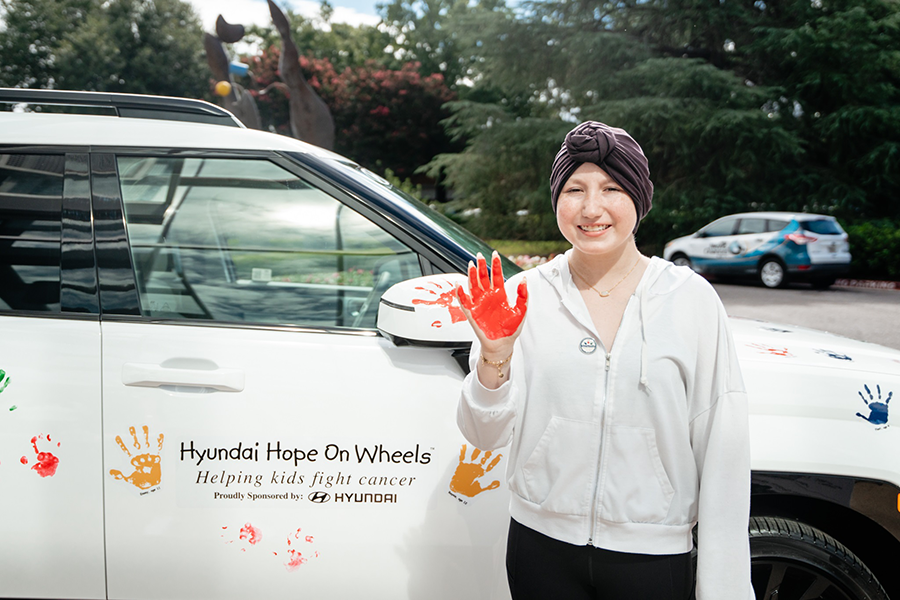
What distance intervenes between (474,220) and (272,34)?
24069mm

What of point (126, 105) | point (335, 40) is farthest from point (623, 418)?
point (335, 40)

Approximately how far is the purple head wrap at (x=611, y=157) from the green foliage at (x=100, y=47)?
117ft

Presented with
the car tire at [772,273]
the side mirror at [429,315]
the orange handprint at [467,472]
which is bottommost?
the orange handprint at [467,472]

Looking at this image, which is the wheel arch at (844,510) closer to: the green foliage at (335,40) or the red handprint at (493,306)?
the red handprint at (493,306)

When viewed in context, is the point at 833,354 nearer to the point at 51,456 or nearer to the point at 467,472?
the point at 467,472

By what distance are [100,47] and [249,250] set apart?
34947 mm

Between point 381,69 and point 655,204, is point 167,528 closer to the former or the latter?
point 655,204

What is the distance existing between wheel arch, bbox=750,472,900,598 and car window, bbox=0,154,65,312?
201 centimetres

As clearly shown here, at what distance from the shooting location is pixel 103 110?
219cm

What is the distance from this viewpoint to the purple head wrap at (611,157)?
1307 mm

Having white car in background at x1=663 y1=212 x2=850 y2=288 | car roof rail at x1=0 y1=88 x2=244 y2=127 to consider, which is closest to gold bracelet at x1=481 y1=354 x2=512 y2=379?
car roof rail at x1=0 y1=88 x2=244 y2=127

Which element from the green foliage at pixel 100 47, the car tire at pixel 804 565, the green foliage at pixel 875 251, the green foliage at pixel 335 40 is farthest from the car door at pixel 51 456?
the green foliage at pixel 335 40

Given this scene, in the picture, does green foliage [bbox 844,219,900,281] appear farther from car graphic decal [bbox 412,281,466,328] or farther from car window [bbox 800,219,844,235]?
car graphic decal [bbox 412,281,466,328]

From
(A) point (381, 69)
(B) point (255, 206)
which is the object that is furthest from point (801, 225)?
(A) point (381, 69)
